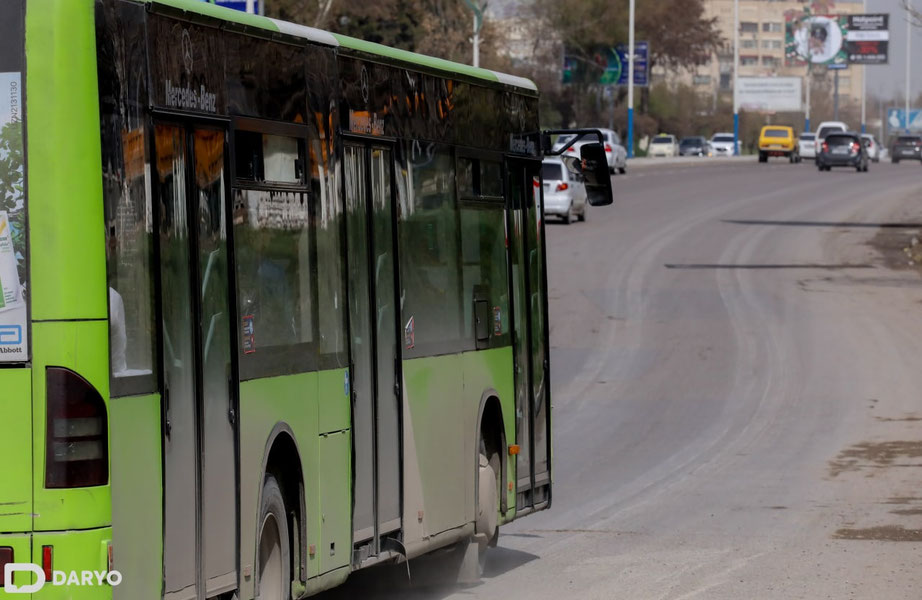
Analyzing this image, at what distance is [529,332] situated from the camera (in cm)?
1148

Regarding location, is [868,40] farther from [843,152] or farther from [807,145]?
[843,152]

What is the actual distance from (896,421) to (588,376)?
4.80 meters

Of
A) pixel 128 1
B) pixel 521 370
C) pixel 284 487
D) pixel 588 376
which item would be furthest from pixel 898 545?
pixel 588 376

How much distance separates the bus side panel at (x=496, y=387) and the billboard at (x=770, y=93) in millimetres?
123340

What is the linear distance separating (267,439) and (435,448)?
2290mm

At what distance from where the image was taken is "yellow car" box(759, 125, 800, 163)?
84812 mm

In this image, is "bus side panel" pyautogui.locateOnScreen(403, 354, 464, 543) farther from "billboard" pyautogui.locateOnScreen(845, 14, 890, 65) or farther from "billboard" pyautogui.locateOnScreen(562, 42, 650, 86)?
"billboard" pyautogui.locateOnScreen(845, 14, 890, 65)

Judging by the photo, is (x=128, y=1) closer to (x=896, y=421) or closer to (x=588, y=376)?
(x=896, y=421)

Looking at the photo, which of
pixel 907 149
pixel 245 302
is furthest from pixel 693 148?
pixel 245 302

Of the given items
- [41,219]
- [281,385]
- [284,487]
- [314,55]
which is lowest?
[284,487]

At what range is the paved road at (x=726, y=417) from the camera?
430 inches

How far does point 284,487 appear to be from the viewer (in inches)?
309

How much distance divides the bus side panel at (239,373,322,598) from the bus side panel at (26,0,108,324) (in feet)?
4.80

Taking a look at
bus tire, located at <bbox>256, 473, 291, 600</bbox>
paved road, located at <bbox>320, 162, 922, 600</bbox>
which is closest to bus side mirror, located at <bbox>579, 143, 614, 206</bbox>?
paved road, located at <bbox>320, 162, 922, 600</bbox>
